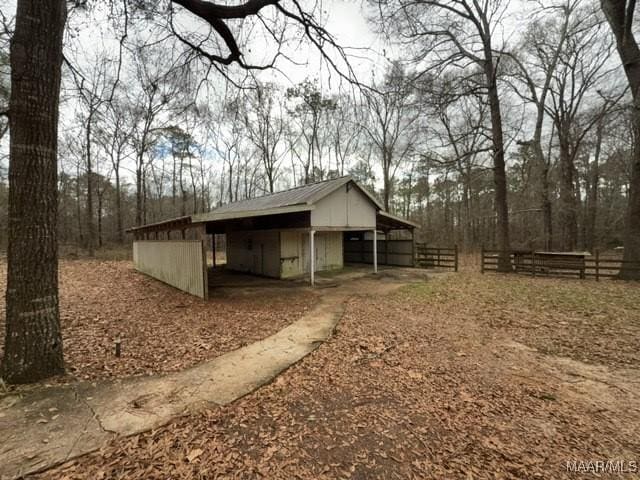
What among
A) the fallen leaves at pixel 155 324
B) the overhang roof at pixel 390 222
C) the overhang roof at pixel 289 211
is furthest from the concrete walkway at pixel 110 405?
the overhang roof at pixel 390 222

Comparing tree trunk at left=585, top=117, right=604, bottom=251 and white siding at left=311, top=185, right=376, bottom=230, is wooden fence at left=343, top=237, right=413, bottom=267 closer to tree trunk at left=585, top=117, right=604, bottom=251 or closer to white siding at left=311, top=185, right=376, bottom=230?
white siding at left=311, top=185, right=376, bottom=230

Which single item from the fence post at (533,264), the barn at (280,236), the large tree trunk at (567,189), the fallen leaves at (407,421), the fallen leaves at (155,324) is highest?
the large tree trunk at (567,189)

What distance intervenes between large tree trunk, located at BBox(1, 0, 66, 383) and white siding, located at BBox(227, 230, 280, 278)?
923cm

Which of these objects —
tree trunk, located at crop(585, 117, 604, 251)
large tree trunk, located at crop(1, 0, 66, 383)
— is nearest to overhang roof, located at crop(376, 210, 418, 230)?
large tree trunk, located at crop(1, 0, 66, 383)

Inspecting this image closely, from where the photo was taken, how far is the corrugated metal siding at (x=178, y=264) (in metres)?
8.54

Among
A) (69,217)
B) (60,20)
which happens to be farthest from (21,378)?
(69,217)

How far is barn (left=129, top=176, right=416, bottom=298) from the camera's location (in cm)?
914

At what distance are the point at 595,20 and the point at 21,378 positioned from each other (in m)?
20.9

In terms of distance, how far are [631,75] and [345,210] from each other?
11.0m

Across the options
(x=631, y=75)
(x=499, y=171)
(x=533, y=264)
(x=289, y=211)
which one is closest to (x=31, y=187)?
(x=289, y=211)

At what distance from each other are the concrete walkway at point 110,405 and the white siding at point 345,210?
23.2ft

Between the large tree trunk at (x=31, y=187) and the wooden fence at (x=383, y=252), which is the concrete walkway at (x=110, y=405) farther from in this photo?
the wooden fence at (x=383, y=252)

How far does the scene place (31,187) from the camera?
3252 mm

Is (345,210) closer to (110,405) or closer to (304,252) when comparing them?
(304,252)
